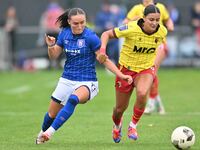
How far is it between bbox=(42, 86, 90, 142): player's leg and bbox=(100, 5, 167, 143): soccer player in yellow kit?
37.7 inches

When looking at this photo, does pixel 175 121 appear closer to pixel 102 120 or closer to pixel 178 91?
pixel 102 120

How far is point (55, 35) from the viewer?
3014cm

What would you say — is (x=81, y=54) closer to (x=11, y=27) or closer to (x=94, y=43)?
(x=94, y=43)

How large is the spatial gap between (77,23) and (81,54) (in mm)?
468

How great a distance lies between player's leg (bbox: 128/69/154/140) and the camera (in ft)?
36.7

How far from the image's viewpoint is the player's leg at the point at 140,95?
11.2 meters

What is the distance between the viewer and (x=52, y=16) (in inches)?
1145

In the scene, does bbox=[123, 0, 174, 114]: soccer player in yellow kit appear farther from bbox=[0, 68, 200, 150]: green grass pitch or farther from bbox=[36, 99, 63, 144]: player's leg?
bbox=[36, 99, 63, 144]: player's leg

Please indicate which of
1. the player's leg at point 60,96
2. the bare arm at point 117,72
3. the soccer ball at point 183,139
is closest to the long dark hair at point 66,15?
the bare arm at point 117,72

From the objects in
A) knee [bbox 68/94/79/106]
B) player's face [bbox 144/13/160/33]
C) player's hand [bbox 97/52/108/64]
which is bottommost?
→ knee [bbox 68/94/79/106]

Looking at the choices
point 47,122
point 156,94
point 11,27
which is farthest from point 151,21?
point 11,27

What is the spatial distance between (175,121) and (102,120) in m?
1.47

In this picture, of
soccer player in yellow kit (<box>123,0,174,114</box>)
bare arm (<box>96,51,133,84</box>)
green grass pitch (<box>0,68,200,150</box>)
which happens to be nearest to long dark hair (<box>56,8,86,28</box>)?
bare arm (<box>96,51,133,84</box>)

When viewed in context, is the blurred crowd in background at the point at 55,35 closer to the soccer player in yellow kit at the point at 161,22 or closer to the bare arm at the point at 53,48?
the soccer player in yellow kit at the point at 161,22
